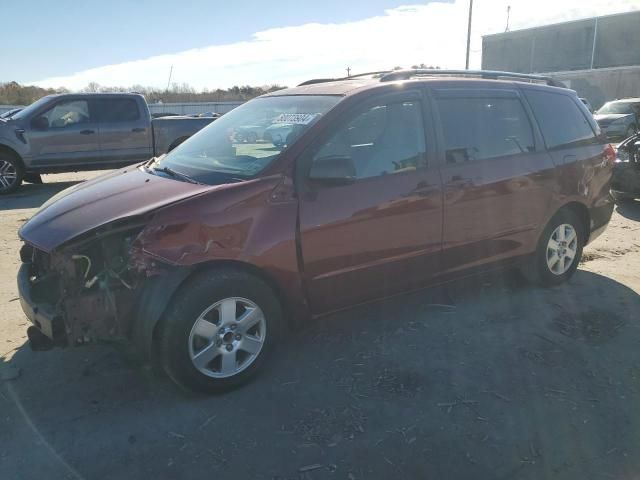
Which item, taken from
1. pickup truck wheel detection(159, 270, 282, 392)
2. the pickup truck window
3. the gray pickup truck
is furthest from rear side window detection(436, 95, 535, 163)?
the pickup truck window

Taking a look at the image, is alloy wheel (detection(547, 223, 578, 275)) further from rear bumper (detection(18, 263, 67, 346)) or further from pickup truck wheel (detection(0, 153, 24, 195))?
pickup truck wheel (detection(0, 153, 24, 195))

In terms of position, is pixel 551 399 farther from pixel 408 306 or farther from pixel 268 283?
pixel 268 283

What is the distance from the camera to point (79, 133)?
10.2m

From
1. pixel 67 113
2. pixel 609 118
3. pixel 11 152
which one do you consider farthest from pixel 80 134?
pixel 609 118

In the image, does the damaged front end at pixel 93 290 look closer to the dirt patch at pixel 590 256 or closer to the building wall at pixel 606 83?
the dirt patch at pixel 590 256

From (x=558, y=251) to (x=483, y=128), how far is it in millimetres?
1472

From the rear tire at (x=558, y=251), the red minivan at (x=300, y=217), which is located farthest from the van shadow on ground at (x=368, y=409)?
the rear tire at (x=558, y=251)

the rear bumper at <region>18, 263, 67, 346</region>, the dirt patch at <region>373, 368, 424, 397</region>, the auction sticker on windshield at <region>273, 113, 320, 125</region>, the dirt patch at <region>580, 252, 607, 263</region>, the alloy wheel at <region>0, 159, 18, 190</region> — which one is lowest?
the dirt patch at <region>580, 252, 607, 263</region>

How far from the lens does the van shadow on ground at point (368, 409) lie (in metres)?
2.59

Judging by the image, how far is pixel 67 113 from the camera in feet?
33.3

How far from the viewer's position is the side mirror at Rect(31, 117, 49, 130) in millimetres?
9844

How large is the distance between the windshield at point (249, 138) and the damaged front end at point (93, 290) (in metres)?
0.69

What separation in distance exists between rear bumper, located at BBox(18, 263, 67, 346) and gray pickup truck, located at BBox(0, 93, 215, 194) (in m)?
7.67

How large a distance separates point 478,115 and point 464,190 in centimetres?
68
